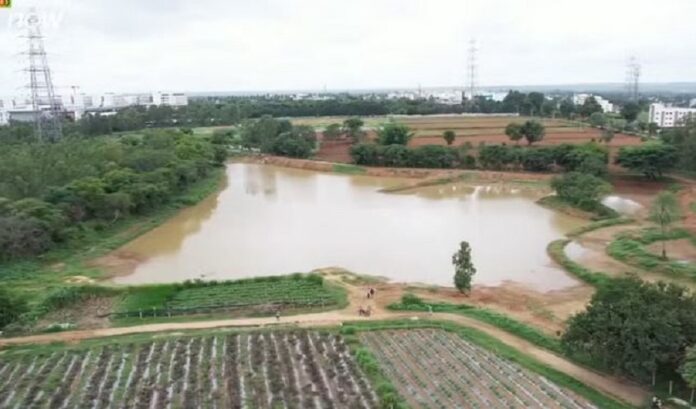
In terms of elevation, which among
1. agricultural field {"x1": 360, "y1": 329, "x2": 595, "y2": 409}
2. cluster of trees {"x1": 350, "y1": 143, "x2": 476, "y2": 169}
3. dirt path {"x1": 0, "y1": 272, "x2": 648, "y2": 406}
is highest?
cluster of trees {"x1": 350, "y1": 143, "x2": 476, "y2": 169}

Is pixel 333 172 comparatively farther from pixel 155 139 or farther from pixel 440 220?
pixel 440 220

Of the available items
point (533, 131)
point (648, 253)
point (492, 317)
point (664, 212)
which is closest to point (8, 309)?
point (492, 317)

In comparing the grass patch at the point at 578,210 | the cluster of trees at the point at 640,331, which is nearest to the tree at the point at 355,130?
the grass patch at the point at 578,210

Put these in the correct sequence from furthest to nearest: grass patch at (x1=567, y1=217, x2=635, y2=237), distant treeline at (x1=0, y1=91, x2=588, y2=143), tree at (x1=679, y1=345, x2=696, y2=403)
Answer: distant treeline at (x1=0, y1=91, x2=588, y2=143) < grass patch at (x1=567, y1=217, x2=635, y2=237) < tree at (x1=679, y1=345, x2=696, y2=403)

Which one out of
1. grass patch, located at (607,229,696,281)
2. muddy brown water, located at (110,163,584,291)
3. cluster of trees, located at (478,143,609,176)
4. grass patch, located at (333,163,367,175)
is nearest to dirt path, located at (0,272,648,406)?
muddy brown water, located at (110,163,584,291)

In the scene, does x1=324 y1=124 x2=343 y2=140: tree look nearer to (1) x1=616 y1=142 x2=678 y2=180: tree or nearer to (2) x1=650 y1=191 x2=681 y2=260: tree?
(1) x1=616 y1=142 x2=678 y2=180: tree

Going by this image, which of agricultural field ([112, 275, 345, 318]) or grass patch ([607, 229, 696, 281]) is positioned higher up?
grass patch ([607, 229, 696, 281])

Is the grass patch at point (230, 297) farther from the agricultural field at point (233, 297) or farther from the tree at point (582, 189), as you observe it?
the tree at point (582, 189)
